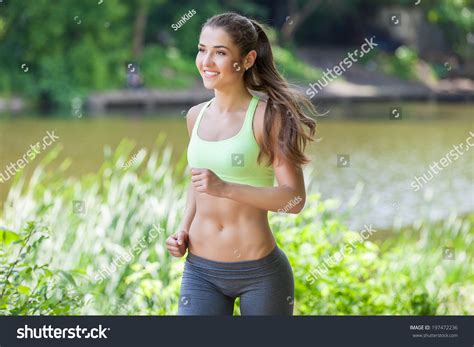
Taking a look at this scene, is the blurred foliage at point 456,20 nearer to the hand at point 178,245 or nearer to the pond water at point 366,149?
the pond water at point 366,149

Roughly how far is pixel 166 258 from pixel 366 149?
10402mm

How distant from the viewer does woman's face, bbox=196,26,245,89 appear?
2289 millimetres

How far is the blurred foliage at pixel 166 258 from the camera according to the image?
3.59 meters

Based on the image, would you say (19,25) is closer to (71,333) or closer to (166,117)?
(166,117)

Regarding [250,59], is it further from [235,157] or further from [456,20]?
[456,20]

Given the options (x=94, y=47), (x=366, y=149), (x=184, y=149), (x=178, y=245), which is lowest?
(x=178, y=245)

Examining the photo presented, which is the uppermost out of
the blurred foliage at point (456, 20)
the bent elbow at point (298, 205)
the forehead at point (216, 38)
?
the blurred foliage at point (456, 20)

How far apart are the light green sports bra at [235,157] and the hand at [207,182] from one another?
93mm

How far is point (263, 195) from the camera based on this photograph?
222 centimetres

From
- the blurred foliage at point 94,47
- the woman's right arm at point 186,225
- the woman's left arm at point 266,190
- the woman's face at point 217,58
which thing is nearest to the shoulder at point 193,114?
the woman's right arm at point 186,225

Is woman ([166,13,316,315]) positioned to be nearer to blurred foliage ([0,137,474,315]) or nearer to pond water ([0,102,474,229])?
blurred foliage ([0,137,474,315])

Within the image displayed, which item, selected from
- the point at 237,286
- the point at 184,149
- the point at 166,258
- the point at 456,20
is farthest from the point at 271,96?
the point at 456,20

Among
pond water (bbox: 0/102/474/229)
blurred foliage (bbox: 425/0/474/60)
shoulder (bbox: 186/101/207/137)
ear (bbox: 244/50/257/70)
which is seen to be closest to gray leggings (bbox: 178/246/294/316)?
shoulder (bbox: 186/101/207/137)

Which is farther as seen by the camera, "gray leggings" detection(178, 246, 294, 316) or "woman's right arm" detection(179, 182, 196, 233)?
"woman's right arm" detection(179, 182, 196, 233)
